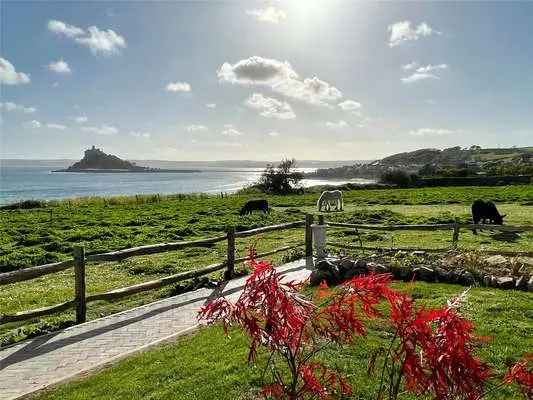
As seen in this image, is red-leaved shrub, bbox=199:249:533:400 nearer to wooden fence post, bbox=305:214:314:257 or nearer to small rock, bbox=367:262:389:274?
small rock, bbox=367:262:389:274

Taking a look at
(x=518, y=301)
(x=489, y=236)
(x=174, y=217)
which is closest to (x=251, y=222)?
(x=174, y=217)

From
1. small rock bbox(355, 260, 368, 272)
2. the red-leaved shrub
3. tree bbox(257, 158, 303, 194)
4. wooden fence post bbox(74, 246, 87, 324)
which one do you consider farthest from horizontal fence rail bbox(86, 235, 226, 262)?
tree bbox(257, 158, 303, 194)

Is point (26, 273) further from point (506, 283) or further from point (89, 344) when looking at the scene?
point (506, 283)

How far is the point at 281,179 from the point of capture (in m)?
55.7

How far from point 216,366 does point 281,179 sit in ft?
165

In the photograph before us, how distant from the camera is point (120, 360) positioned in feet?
21.4

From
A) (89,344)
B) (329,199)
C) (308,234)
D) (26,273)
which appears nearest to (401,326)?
(89,344)

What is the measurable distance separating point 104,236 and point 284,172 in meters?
38.5

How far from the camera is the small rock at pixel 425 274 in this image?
389 inches

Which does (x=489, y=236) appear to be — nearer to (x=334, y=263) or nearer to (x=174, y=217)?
(x=334, y=263)

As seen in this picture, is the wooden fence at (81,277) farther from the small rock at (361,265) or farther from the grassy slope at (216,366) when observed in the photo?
the small rock at (361,265)

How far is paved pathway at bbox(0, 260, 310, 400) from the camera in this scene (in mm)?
6035

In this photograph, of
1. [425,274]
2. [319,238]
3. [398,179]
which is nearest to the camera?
[425,274]

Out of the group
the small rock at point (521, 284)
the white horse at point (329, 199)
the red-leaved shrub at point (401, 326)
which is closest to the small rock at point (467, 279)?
the small rock at point (521, 284)
